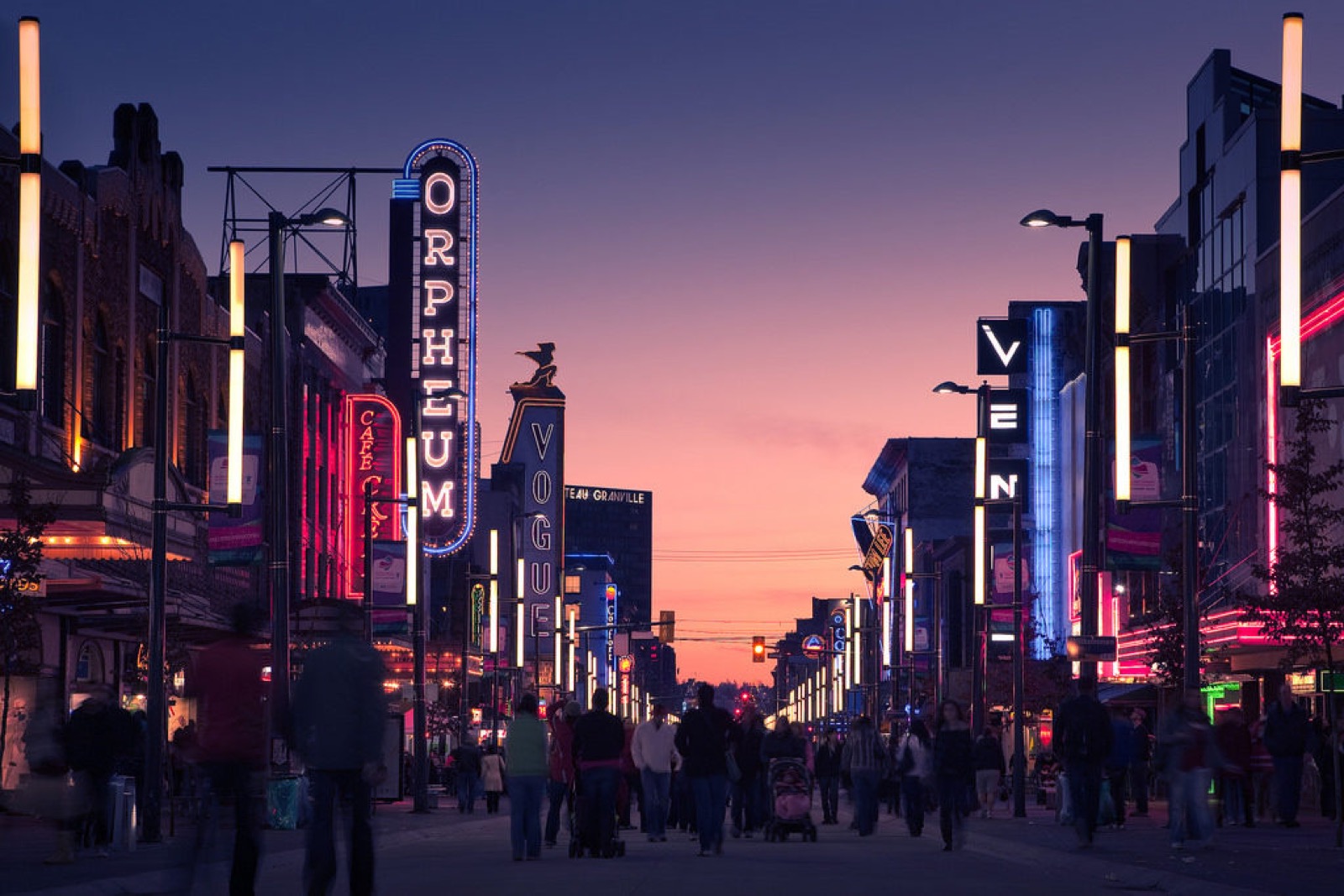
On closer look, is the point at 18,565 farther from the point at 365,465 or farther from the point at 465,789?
the point at 365,465

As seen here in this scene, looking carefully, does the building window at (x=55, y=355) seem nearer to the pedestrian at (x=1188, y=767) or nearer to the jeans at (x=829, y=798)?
the jeans at (x=829, y=798)

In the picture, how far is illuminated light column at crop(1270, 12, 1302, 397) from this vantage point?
15875 mm

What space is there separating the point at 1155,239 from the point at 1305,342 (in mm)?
25519

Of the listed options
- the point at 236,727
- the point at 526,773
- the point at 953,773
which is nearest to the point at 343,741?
the point at 236,727

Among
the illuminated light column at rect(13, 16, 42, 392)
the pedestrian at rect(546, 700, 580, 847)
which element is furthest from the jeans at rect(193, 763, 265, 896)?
the pedestrian at rect(546, 700, 580, 847)

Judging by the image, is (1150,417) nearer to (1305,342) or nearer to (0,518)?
(1305,342)

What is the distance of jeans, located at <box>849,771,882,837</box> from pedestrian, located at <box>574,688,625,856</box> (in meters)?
8.21

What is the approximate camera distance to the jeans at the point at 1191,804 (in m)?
22.0

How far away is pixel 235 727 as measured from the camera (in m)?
14.3

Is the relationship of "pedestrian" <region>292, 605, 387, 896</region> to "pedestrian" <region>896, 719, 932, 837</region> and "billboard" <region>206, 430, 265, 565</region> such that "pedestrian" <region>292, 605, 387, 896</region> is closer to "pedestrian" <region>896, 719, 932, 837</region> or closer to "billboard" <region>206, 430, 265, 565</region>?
"pedestrian" <region>896, 719, 932, 837</region>

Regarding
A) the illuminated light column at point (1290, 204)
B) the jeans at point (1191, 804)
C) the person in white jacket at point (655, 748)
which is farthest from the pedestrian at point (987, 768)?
the illuminated light column at point (1290, 204)

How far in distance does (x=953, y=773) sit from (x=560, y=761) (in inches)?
187

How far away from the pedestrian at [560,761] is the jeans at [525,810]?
284 centimetres

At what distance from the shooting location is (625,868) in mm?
21266
